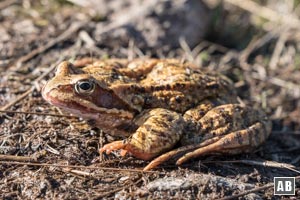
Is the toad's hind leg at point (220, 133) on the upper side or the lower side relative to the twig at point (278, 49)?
lower

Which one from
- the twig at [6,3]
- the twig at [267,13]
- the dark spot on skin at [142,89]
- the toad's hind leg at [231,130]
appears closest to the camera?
the toad's hind leg at [231,130]

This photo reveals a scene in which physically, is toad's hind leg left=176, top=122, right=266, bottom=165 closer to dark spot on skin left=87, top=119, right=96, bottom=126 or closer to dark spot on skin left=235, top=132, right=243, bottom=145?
dark spot on skin left=235, top=132, right=243, bottom=145

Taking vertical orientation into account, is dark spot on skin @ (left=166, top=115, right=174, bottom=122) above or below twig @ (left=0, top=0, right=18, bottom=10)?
below

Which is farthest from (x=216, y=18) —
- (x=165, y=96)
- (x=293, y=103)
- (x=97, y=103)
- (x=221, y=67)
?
(x=97, y=103)

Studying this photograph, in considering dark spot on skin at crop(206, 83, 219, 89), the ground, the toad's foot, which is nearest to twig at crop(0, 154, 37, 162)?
the ground

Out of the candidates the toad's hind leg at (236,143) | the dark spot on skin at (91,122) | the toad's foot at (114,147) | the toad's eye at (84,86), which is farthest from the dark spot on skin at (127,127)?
the toad's hind leg at (236,143)

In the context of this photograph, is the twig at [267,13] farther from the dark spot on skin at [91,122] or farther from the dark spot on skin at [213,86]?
the dark spot on skin at [91,122]
